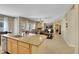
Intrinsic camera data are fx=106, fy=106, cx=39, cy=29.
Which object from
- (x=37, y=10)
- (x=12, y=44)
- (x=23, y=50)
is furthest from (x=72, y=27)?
(x=12, y=44)

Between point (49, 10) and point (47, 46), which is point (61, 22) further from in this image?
point (47, 46)

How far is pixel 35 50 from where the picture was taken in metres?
1.72

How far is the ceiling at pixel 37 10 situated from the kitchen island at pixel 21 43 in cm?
36

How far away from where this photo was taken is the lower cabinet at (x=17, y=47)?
5.63 ft

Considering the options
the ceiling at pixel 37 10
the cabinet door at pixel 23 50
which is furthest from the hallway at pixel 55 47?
the ceiling at pixel 37 10

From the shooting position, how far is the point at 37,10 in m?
1.73

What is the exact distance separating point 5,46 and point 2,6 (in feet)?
2.24

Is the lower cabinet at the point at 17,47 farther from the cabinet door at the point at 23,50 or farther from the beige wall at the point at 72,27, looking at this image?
the beige wall at the point at 72,27

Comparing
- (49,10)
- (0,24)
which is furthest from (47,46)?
(0,24)

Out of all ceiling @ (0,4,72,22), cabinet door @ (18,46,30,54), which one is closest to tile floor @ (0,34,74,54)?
cabinet door @ (18,46,30,54)

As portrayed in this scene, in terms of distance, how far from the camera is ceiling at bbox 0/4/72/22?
5.47 ft

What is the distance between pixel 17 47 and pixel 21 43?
9cm

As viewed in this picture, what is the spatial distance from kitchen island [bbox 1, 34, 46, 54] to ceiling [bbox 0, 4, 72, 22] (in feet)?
1.18

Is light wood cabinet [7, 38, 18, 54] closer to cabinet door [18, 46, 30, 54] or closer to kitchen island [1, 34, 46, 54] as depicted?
kitchen island [1, 34, 46, 54]
